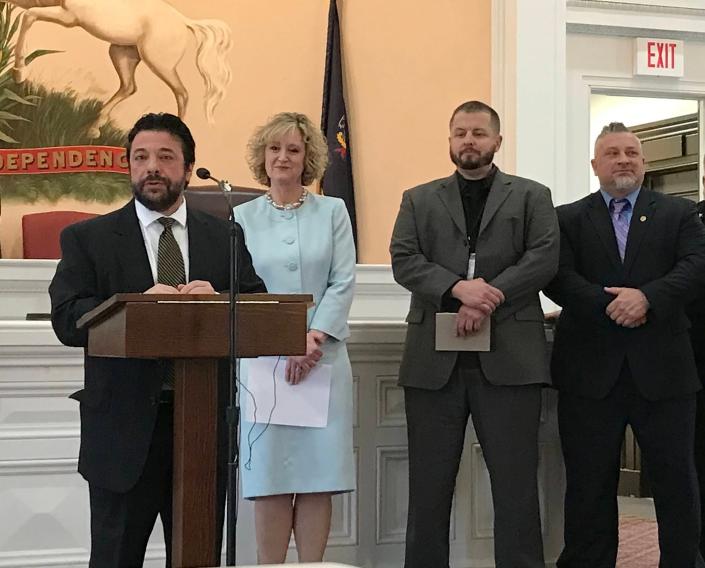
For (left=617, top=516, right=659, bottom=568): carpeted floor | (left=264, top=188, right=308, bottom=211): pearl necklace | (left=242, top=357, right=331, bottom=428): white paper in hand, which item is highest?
(left=264, top=188, right=308, bottom=211): pearl necklace

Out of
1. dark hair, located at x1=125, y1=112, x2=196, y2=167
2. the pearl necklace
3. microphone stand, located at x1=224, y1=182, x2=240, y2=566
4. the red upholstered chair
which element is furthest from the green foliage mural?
microphone stand, located at x1=224, y1=182, x2=240, y2=566

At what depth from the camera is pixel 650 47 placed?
21.4ft

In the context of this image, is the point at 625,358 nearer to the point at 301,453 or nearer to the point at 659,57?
the point at 301,453

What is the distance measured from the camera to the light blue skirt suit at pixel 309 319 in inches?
121

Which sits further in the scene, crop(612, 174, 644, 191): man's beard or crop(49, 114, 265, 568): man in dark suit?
crop(612, 174, 644, 191): man's beard

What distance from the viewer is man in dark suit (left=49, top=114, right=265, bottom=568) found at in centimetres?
229

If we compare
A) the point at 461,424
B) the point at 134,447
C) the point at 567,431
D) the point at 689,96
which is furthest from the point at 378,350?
the point at 689,96

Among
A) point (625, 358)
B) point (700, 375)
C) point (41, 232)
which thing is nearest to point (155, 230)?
point (625, 358)

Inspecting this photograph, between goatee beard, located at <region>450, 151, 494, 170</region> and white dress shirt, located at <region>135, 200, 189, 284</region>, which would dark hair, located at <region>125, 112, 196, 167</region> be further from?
goatee beard, located at <region>450, 151, 494, 170</region>

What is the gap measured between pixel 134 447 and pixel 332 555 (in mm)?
1297

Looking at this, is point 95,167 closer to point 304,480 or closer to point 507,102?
point 507,102

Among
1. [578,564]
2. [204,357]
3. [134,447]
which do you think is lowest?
[578,564]

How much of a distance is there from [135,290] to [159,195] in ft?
0.75

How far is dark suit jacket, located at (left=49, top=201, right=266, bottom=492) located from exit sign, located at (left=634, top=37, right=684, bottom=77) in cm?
474
